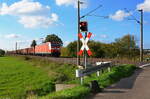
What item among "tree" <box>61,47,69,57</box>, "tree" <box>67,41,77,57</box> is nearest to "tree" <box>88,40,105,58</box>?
"tree" <box>67,41,77,57</box>

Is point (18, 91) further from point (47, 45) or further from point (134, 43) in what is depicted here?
point (134, 43)

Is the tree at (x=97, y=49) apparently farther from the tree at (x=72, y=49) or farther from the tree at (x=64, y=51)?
the tree at (x=64, y=51)

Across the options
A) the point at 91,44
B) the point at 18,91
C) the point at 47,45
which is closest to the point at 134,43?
the point at 91,44

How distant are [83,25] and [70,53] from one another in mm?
59686

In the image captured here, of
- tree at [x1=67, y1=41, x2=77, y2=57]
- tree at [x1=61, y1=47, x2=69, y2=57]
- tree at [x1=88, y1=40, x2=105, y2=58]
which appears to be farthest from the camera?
tree at [x1=67, y1=41, x2=77, y2=57]

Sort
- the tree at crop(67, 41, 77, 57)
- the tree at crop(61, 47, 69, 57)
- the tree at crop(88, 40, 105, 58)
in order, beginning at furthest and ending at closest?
the tree at crop(67, 41, 77, 57)
the tree at crop(61, 47, 69, 57)
the tree at crop(88, 40, 105, 58)

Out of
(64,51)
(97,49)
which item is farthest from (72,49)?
(97,49)

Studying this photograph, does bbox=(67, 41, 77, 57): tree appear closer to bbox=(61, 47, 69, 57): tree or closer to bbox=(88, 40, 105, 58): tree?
bbox=(61, 47, 69, 57): tree

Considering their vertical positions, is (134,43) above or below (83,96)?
above

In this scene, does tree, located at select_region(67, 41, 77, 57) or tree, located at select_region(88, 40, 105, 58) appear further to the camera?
tree, located at select_region(67, 41, 77, 57)

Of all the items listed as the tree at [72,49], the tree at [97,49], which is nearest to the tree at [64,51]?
the tree at [72,49]

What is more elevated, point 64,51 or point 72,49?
point 72,49

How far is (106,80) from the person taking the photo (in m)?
12.6

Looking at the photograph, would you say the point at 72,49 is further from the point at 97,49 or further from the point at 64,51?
the point at 97,49
